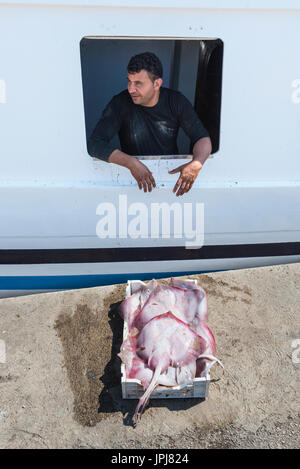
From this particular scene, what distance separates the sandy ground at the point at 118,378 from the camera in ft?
7.47

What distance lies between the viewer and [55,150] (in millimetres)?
3348

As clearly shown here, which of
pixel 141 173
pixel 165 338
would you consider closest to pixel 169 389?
pixel 165 338

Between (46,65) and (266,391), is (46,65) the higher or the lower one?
the higher one

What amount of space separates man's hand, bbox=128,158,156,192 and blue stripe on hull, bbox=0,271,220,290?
1001mm

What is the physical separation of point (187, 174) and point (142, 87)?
0.73m

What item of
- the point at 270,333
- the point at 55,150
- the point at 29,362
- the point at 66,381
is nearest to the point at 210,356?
the point at 270,333

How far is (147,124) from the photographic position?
343cm

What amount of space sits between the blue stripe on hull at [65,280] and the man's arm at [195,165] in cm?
101

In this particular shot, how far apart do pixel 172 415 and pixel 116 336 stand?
2.18ft

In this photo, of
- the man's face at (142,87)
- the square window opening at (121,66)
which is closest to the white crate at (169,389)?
the man's face at (142,87)

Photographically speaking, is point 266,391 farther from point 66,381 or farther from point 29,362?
point 29,362

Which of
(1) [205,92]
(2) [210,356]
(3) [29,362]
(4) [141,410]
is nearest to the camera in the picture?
(4) [141,410]

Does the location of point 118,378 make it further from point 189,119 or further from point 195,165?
point 189,119

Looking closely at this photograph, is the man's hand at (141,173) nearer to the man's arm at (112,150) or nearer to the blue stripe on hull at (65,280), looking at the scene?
the man's arm at (112,150)
